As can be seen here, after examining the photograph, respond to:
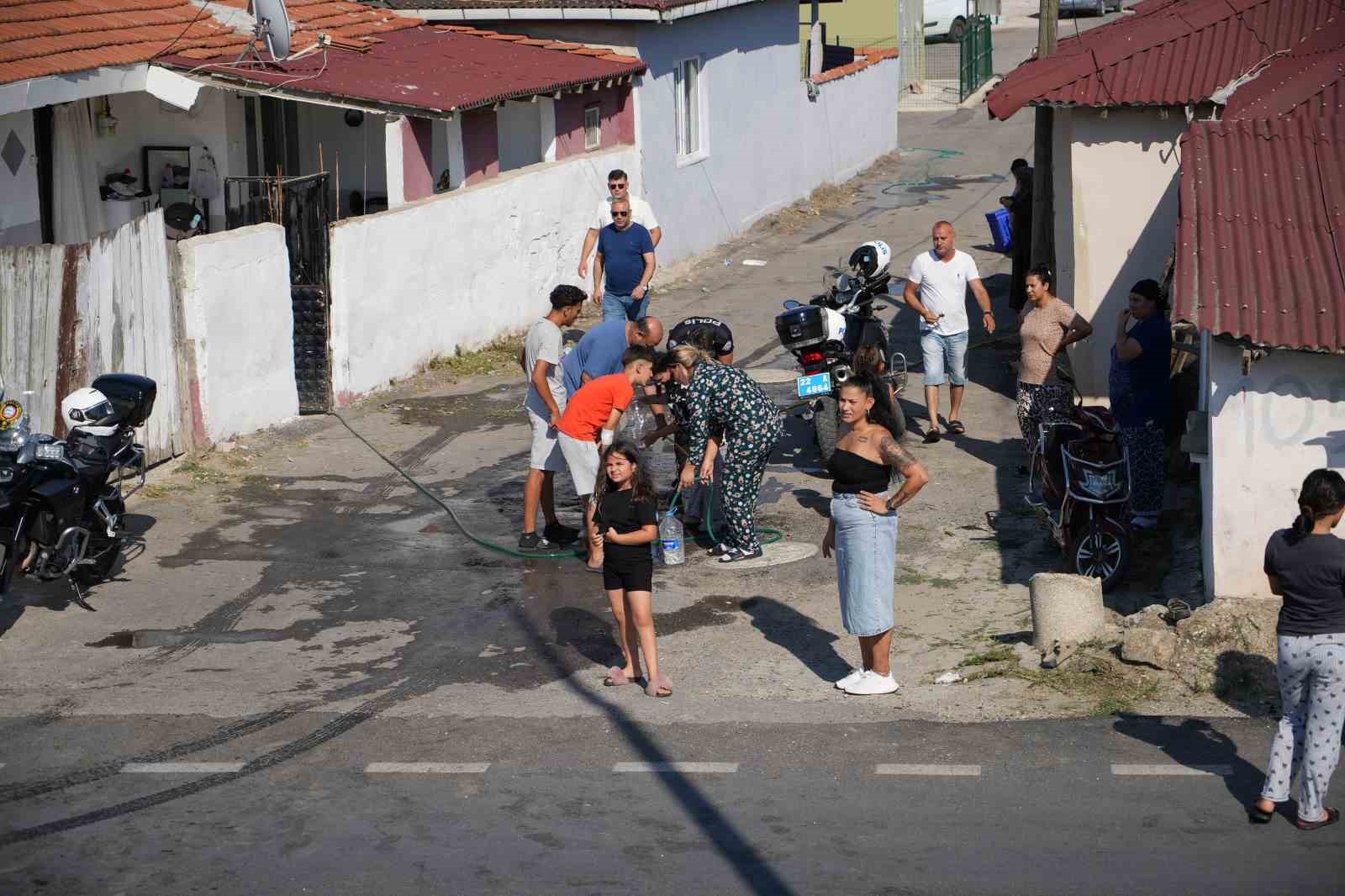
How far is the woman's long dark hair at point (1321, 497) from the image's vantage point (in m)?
7.09

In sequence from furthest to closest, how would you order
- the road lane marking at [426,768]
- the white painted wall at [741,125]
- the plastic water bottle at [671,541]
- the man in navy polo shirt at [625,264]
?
the white painted wall at [741,125] → the man in navy polo shirt at [625,264] → the plastic water bottle at [671,541] → the road lane marking at [426,768]

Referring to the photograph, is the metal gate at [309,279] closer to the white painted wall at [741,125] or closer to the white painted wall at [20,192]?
the white painted wall at [20,192]

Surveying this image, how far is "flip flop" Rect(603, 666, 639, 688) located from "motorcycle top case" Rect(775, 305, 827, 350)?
4.52 m

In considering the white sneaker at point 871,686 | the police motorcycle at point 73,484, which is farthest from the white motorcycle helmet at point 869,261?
the police motorcycle at point 73,484

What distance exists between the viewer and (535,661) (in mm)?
9641

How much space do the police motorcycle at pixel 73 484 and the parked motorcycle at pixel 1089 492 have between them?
6191 mm

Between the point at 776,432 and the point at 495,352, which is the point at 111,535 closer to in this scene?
the point at 776,432

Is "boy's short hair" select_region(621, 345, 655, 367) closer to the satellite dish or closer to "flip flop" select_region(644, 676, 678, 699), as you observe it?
"flip flop" select_region(644, 676, 678, 699)

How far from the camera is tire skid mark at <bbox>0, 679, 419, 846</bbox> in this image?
723 cm

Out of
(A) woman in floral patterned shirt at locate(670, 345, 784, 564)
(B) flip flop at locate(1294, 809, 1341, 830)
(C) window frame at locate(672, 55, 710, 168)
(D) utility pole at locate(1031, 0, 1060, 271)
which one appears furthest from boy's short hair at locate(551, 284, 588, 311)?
(C) window frame at locate(672, 55, 710, 168)

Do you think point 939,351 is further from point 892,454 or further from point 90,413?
point 90,413

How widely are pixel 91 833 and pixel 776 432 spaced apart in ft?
18.0

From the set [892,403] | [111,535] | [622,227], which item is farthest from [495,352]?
[111,535]

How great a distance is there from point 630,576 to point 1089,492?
337 centimetres
